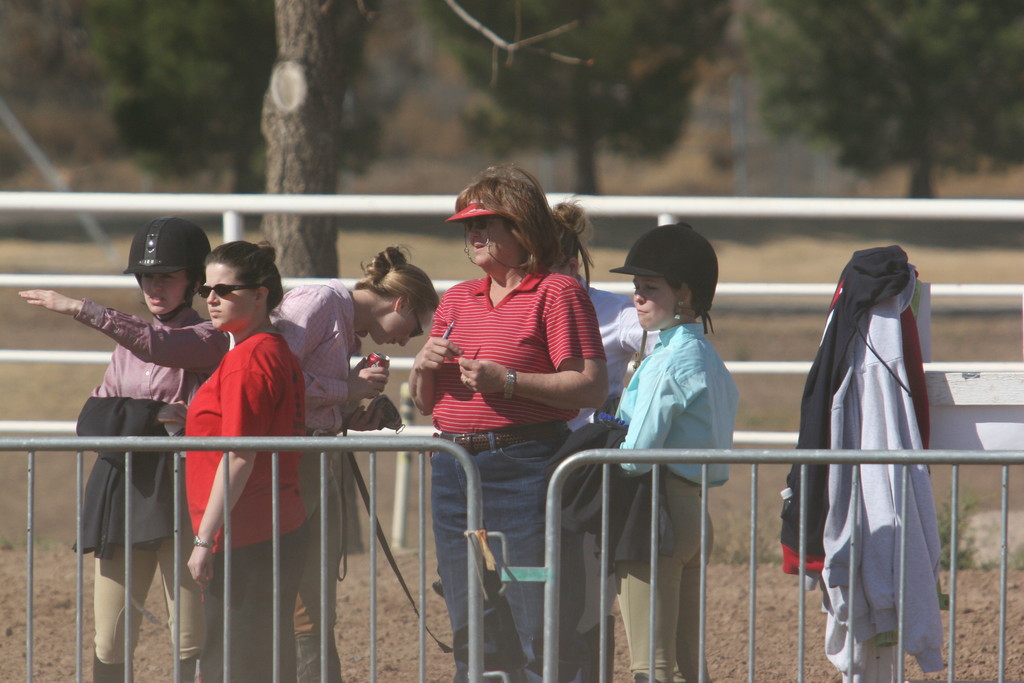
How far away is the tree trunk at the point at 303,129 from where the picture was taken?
6121 millimetres

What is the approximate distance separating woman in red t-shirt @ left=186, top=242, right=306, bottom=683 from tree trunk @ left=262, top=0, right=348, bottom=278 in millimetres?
2649

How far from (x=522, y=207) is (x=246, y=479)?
3.46 feet

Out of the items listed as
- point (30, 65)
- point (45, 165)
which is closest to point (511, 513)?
point (45, 165)

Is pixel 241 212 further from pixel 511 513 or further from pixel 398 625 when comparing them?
pixel 511 513

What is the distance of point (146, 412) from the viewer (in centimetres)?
352

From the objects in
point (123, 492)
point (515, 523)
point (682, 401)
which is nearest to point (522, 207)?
point (682, 401)

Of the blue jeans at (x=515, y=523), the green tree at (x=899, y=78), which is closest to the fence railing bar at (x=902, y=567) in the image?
the blue jeans at (x=515, y=523)

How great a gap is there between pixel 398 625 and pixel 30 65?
3156cm

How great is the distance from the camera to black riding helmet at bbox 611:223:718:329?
3.54m

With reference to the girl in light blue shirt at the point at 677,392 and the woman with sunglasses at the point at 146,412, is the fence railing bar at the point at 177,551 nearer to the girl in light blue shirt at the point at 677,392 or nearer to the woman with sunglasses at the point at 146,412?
the woman with sunglasses at the point at 146,412

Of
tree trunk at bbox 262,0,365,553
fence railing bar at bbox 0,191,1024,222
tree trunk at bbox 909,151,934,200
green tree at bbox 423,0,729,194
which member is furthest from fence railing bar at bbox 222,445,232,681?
tree trunk at bbox 909,151,934,200

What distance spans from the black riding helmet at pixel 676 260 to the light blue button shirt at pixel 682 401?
5.0 inches

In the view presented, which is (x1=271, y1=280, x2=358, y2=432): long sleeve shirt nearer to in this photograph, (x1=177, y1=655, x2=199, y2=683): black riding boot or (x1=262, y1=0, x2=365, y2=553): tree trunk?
(x1=177, y1=655, x2=199, y2=683): black riding boot

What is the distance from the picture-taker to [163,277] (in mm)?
3566
